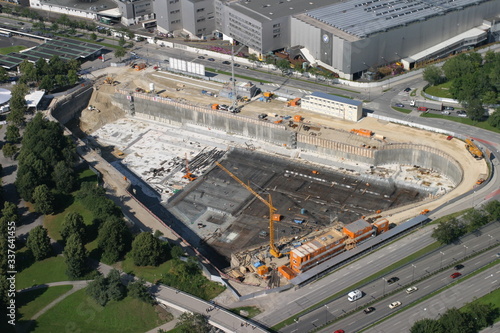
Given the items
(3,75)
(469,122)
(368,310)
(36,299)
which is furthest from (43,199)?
(469,122)

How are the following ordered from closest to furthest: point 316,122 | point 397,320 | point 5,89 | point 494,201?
point 397,320 < point 494,201 < point 316,122 < point 5,89

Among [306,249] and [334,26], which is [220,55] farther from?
[306,249]

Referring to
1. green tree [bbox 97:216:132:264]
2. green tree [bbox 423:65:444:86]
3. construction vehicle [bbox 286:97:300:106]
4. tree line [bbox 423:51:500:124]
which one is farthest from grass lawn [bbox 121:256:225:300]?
green tree [bbox 423:65:444:86]

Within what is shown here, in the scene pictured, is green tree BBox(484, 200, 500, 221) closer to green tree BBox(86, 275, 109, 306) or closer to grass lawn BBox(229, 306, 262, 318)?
grass lawn BBox(229, 306, 262, 318)

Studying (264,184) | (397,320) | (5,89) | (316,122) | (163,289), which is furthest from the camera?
(5,89)

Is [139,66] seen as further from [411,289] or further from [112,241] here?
[411,289]

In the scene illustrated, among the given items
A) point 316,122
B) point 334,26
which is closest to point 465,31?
point 334,26
